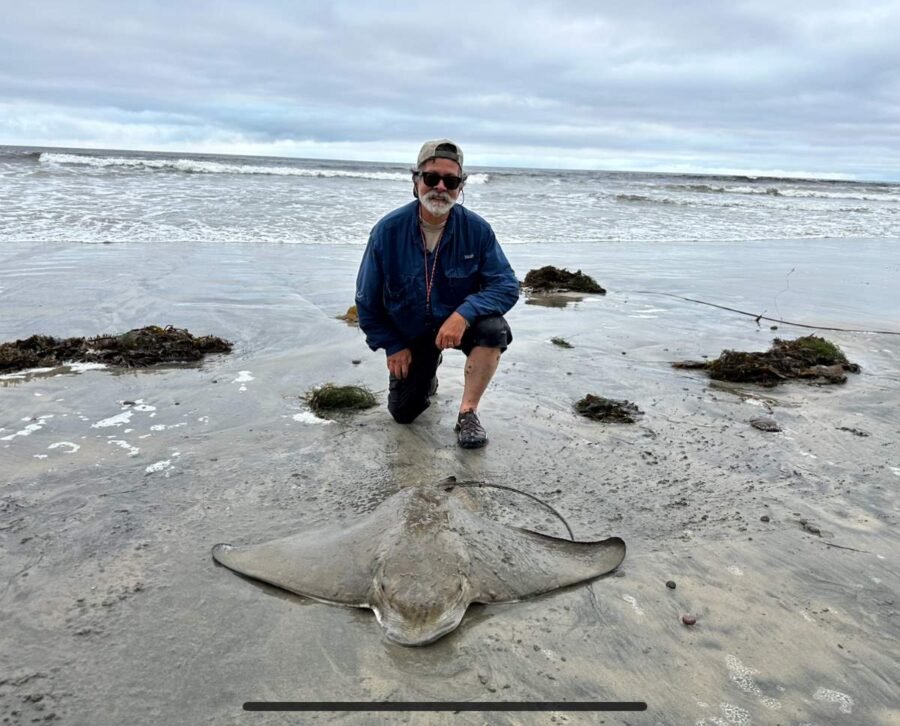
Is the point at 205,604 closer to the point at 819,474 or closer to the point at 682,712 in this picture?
the point at 682,712

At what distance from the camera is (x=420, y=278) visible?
436 cm

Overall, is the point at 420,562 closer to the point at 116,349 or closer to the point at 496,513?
the point at 496,513

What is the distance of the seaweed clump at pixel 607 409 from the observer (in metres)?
4.78

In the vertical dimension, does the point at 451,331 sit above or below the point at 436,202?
below

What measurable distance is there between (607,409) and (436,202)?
1.99 meters

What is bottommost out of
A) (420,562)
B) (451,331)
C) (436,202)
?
(420,562)

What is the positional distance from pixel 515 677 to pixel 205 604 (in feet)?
4.11

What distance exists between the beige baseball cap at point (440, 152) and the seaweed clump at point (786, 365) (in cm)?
309

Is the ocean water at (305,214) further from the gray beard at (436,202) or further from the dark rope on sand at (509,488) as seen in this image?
the dark rope on sand at (509,488)

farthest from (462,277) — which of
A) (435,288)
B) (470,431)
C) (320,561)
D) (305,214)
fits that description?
(305,214)

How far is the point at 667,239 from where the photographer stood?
16.5 m

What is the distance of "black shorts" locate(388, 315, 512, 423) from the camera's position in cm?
452

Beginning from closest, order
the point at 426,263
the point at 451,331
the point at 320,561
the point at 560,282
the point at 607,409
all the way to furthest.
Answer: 1. the point at 320,561
2. the point at 451,331
3. the point at 426,263
4. the point at 607,409
5. the point at 560,282

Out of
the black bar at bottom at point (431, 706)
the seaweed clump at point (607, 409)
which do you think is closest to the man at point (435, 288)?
the seaweed clump at point (607, 409)
